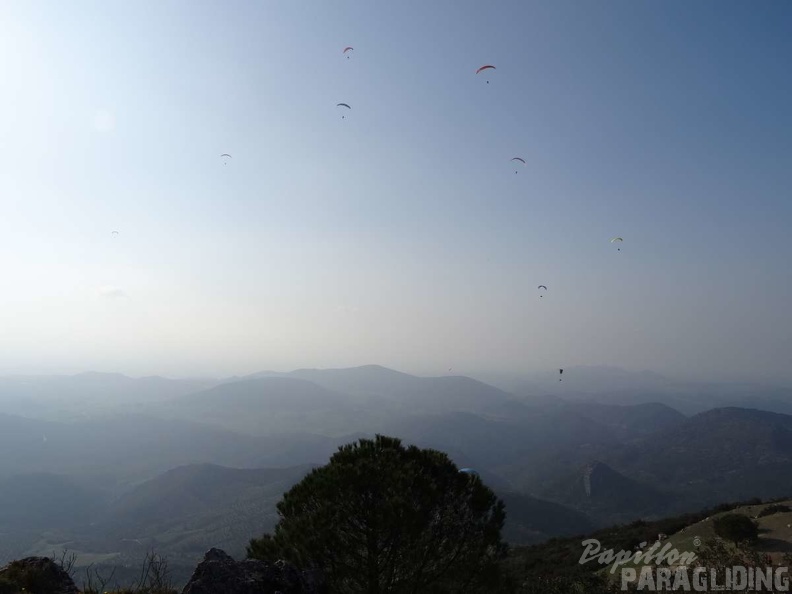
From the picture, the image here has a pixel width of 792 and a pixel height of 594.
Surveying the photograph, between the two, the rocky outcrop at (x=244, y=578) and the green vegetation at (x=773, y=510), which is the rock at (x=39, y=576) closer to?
the rocky outcrop at (x=244, y=578)

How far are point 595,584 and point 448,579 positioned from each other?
44.3ft

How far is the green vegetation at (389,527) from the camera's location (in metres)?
13.3

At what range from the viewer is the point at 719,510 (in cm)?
3497

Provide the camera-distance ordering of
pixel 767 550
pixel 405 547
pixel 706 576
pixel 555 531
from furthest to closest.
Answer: pixel 555 531 < pixel 767 550 < pixel 706 576 < pixel 405 547

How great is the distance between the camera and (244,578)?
9828 mm

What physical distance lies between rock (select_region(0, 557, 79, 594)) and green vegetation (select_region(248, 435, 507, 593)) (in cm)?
489

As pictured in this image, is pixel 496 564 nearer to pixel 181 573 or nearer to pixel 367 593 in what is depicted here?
pixel 367 593

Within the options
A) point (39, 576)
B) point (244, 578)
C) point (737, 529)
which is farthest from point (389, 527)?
point (737, 529)

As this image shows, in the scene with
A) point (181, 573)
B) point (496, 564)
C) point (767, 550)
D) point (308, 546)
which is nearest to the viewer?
point (308, 546)

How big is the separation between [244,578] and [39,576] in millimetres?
5952

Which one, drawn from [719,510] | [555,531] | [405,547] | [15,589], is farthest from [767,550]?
[555,531]

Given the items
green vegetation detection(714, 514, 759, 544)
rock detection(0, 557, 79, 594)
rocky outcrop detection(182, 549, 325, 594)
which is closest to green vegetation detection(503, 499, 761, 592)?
green vegetation detection(714, 514, 759, 544)

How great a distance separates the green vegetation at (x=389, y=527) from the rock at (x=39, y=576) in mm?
4892

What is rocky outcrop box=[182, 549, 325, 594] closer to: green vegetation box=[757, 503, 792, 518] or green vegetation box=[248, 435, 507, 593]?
green vegetation box=[248, 435, 507, 593]
